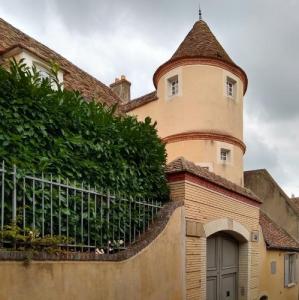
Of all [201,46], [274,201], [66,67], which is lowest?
[274,201]

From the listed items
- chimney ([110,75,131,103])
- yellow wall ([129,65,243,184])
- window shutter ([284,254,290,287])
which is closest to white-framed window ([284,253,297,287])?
window shutter ([284,254,290,287])

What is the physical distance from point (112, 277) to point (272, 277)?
11.1 metres

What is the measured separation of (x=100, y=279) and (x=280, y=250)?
12.2 metres

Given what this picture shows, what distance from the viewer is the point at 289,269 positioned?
18016 millimetres

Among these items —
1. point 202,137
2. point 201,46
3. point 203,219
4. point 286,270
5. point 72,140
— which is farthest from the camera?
point 201,46

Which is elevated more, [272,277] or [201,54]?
[201,54]

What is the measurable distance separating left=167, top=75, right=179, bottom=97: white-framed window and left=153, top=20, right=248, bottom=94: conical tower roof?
0.51 meters

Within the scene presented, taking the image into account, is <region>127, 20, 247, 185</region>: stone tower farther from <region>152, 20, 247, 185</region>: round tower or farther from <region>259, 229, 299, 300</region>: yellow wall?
<region>259, 229, 299, 300</region>: yellow wall

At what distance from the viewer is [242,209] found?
1229cm

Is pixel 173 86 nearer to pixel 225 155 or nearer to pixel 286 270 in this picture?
pixel 225 155

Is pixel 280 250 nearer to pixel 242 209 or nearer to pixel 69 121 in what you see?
pixel 242 209

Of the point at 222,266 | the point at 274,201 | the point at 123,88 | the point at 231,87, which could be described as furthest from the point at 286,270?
the point at 123,88

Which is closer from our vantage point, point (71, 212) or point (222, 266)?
point (71, 212)

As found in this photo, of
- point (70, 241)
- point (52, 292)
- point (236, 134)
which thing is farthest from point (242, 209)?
point (52, 292)
